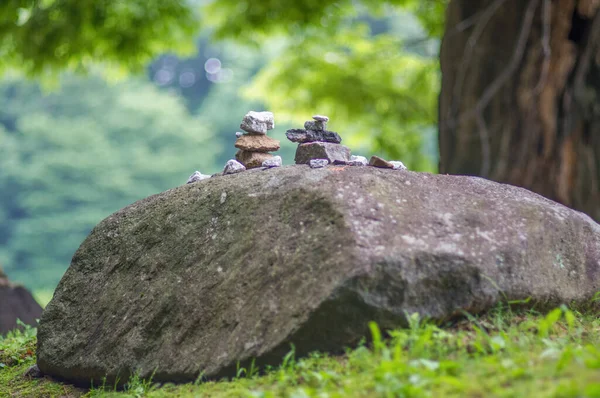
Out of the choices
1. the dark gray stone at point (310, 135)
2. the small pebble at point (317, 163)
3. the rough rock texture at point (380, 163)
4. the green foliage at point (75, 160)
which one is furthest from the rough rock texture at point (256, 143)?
the green foliage at point (75, 160)

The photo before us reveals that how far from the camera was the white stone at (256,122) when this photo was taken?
319cm

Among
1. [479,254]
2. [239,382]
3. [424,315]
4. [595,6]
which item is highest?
[595,6]

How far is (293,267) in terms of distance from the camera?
7.83ft

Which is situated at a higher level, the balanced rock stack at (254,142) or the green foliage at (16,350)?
the balanced rock stack at (254,142)

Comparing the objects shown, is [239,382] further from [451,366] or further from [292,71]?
[292,71]

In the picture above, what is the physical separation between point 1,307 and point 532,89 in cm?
461

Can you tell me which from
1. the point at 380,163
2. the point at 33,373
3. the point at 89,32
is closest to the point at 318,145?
the point at 380,163

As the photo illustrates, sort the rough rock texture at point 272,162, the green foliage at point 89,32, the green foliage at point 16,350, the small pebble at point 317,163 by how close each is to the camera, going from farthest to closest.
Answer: the green foliage at point 89,32
the green foliage at point 16,350
the rough rock texture at point 272,162
the small pebble at point 317,163

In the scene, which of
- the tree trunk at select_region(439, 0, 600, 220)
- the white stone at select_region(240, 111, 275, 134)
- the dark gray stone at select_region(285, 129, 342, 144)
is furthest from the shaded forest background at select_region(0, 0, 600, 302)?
the white stone at select_region(240, 111, 275, 134)

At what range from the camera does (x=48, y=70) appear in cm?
808

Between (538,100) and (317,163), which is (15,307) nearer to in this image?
(317,163)

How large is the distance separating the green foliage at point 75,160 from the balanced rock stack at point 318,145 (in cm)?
1496

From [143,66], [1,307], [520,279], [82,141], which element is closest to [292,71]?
[143,66]

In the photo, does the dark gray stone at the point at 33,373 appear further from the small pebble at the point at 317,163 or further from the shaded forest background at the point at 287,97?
the shaded forest background at the point at 287,97
